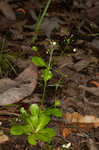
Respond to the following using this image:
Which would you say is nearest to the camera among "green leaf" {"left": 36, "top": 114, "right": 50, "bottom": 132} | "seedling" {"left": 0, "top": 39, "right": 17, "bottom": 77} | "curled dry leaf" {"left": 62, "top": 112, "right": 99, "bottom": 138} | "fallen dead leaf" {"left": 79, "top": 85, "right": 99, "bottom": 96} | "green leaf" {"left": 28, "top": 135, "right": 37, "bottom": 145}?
"green leaf" {"left": 28, "top": 135, "right": 37, "bottom": 145}

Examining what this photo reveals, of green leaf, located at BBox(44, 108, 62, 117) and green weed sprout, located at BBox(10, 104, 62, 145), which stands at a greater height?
green leaf, located at BBox(44, 108, 62, 117)

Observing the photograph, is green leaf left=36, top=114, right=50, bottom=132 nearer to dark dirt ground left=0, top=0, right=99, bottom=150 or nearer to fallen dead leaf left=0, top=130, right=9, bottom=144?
dark dirt ground left=0, top=0, right=99, bottom=150

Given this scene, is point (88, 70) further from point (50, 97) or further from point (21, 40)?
point (21, 40)

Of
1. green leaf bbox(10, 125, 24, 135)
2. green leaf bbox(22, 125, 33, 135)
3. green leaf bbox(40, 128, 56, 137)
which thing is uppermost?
green leaf bbox(10, 125, 24, 135)

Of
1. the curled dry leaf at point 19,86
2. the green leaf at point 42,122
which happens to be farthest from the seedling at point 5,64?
the green leaf at point 42,122

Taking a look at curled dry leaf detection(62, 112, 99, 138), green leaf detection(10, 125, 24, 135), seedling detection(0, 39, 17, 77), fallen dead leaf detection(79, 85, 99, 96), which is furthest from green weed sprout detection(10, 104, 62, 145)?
seedling detection(0, 39, 17, 77)

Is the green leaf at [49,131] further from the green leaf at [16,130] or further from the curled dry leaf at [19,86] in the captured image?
Result: the curled dry leaf at [19,86]
